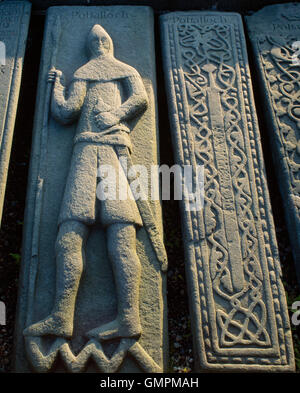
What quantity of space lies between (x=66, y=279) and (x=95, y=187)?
2.61 ft

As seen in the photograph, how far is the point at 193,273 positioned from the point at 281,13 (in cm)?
346

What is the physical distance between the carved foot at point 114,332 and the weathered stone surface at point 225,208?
18.9 inches

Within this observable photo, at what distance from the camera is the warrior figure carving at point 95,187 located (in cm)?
245

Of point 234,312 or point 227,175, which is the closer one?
point 234,312

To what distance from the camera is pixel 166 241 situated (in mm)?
3066

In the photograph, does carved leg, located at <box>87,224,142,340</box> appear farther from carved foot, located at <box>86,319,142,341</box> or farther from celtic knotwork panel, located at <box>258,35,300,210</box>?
celtic knotwork panel, located at <box>258,35,300,210</box>

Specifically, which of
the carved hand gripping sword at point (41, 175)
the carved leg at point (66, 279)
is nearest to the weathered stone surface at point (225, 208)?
the carved leg at point (66, 279)

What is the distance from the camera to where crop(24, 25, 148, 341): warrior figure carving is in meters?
2.45

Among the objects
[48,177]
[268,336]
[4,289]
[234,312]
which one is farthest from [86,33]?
[268,336]

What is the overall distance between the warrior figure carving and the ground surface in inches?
16.6

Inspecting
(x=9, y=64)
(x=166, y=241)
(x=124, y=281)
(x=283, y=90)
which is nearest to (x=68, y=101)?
(x=9, y=64)

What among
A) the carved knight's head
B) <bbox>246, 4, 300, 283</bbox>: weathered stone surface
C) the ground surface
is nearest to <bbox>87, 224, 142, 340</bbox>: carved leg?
the ground surface

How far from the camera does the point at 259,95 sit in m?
3.79

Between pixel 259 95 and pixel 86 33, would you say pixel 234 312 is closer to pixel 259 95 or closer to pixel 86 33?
pixel 259 95
